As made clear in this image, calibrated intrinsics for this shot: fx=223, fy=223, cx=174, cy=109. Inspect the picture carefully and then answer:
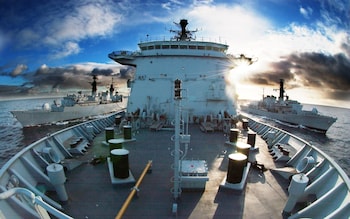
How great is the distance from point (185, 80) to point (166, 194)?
10555 millimetres

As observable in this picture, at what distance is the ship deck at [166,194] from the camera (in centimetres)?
525

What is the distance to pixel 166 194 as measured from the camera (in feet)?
19.7

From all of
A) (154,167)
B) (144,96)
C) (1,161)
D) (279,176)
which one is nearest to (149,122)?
(144,96)

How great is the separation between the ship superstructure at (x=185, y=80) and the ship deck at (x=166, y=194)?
22.4 ft

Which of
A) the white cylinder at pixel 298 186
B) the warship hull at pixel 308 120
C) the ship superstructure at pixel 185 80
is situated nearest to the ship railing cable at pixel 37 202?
the white cylinder at pixel 298 186

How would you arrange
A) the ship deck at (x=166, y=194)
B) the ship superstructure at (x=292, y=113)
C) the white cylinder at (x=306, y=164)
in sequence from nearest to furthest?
the ship deck at (x=166, y=194), the white cylinder at (x=306, y=164), the ship superstructure at (x=292, y=113)

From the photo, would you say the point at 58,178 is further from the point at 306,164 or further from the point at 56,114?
the point at 56,114

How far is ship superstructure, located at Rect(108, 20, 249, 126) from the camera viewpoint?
15539 millimetres

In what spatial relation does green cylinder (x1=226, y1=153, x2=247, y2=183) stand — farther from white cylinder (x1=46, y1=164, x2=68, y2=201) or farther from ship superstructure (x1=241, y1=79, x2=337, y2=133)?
ship superstructure (x1=241, y1=79, x2=337, y2=133)

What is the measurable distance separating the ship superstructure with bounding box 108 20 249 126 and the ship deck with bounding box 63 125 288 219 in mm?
6835

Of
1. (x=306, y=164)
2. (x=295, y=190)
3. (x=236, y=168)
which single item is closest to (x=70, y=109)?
(x=236, y=168)

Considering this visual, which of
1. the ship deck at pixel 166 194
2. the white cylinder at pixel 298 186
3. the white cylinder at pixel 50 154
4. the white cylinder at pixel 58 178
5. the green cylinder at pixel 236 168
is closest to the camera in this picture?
the white cylinder at pixel 298 186

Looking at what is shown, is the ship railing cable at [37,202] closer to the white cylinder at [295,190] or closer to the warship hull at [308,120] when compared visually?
the white cylinder at [295,190]

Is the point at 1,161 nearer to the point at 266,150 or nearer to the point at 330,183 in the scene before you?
the point at 266,150
